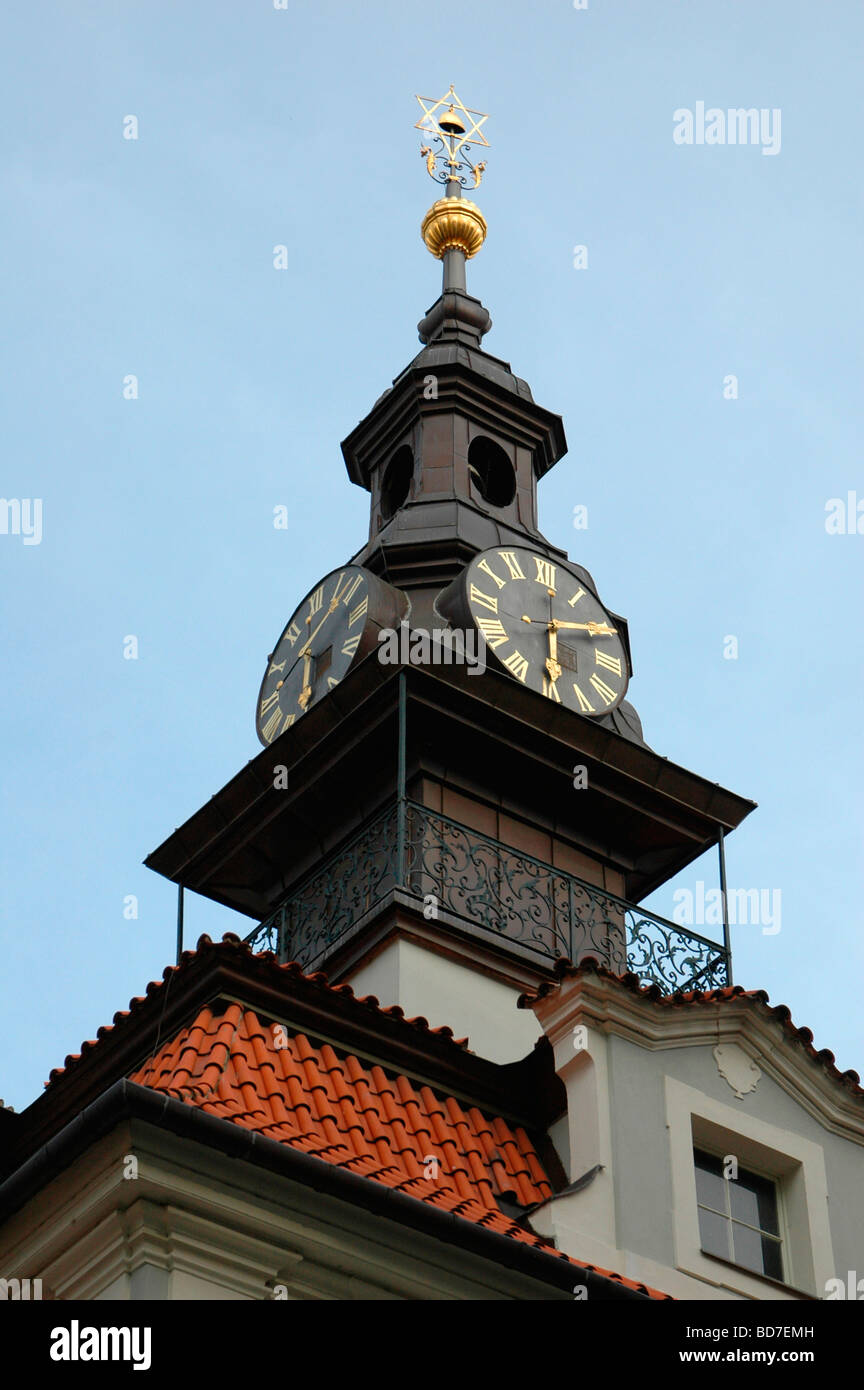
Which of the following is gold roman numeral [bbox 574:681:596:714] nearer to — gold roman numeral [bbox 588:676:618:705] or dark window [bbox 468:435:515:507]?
gold roman numeral [bbox 588:676:618:705]

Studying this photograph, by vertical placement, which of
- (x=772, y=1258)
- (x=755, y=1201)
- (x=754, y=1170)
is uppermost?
(x=754, y=1170)

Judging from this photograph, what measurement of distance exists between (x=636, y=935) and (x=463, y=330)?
Answer: 34.4ft

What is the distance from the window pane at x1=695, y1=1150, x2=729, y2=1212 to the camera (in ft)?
52.0

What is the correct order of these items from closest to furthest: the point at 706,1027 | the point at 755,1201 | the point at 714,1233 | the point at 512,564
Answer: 1. the point at 714,1233
2. the point at 755,1201
3. the point at 706,1027
4. the point at 512,564

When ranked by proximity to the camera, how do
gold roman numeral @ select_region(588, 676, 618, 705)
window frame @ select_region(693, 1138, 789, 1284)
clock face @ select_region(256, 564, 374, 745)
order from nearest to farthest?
window frame @ select_region(693, 1138, 789, 1284) → clock face @ select_region(256, 564, 374, 745) → gold roman numeral @ select_region(588, 676, 618, 705)

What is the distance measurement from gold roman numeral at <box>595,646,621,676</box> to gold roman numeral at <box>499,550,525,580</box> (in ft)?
3.55

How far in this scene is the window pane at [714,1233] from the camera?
15.5m

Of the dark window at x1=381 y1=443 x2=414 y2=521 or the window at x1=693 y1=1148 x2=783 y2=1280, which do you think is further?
the dark window at x1=381 y1=443 x2=414 y2=521

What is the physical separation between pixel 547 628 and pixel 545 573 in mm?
703

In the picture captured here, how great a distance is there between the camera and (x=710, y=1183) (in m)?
16.0

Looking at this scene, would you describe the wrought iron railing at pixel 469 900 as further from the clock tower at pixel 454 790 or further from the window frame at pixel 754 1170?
the window frame at pixel 754 1170

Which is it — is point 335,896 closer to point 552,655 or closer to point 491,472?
point 552,655

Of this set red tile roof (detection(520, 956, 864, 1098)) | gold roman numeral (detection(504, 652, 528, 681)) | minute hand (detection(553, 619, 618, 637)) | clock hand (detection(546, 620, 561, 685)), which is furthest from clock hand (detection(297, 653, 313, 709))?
red tile roof (detection(520, 956, 864, 1098))

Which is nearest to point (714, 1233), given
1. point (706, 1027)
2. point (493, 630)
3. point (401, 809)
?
point (706, 1027)
